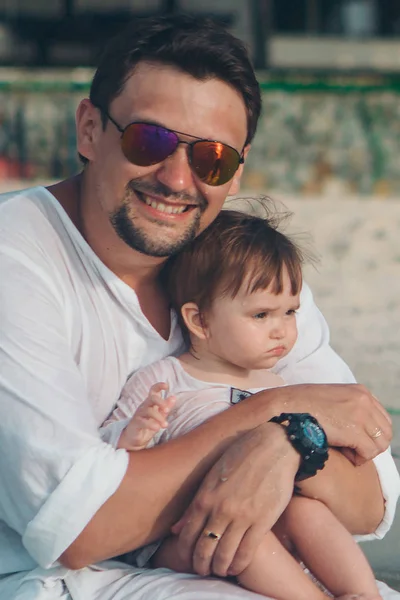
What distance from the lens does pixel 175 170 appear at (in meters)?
2.76

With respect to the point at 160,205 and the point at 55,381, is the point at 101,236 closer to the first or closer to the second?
the point at 160,205

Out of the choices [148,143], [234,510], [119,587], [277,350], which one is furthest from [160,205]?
[119,587]

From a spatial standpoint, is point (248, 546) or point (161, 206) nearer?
point (248, 546)

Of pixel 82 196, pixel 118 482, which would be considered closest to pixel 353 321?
pixel 82 196

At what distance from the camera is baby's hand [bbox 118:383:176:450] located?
8.12ft

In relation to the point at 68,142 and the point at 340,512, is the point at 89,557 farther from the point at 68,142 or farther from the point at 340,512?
the point at 68,142

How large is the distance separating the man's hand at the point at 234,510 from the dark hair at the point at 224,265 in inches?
23.2

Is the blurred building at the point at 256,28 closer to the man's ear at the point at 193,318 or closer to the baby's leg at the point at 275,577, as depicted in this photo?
the man's ear at the point at 193,318

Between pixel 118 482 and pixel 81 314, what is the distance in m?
0.52

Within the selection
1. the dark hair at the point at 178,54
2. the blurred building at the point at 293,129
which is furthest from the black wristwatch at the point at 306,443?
the blurred building at the point at 293,129

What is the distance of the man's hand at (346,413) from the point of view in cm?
268

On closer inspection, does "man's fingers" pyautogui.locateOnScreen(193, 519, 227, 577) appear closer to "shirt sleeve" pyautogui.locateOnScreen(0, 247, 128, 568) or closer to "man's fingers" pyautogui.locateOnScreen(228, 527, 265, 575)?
"man's fingers" pyautogui.locateOnScreen(228, 527, 265, 575)

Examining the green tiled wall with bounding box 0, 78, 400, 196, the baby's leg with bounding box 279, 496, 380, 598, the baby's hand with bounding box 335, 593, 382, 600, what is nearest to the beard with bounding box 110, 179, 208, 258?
the baby's leg with bounding box 279, 496, 380, 598

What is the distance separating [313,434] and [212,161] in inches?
29.3
